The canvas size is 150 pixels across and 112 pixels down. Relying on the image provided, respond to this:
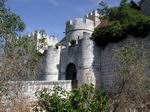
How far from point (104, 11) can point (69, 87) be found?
13230 millimetres

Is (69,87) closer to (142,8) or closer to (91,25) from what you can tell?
(142,8)

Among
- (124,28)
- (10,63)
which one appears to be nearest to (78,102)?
(10,63)

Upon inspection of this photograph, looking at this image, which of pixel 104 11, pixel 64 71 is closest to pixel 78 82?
pixel 64 71

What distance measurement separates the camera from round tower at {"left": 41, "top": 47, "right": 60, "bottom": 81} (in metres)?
25.4

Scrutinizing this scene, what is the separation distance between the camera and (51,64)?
2552 cm

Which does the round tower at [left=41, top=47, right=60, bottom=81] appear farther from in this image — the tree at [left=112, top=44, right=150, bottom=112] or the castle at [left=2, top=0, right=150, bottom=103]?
the tree at [left=112, top=44, right=150, bottom=112]

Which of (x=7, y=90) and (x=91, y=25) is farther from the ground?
(x=91, y=25)

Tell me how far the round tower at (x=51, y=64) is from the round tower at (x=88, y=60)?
276 cm

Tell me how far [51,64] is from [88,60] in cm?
373

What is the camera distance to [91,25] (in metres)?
29.8

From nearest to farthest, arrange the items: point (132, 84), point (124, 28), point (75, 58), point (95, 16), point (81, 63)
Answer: point (132, 84)
point (124, 28)
point (81, 63)
point (75, 58)
point (95, 16)

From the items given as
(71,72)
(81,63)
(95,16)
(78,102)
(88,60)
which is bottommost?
(78,102)

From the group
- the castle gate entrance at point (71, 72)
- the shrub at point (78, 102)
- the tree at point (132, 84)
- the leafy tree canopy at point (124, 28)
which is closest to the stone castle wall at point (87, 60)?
the leafy tree canopy at point (124, 28)

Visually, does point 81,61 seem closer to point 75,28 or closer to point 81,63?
point 81,63
